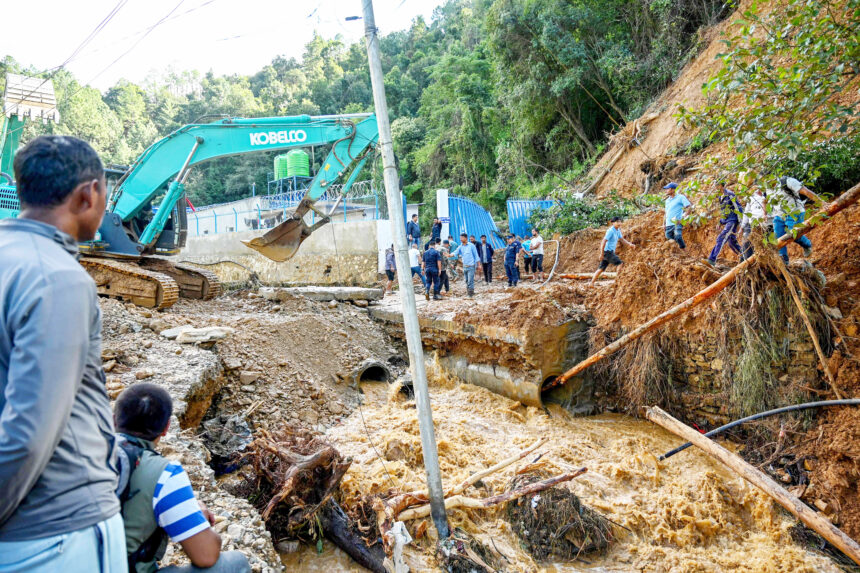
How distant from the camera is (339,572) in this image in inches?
160

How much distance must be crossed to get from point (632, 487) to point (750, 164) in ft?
12.5

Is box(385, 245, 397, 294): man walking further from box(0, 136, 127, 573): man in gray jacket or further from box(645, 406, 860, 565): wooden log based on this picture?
box(0, 136, 127, 573): man in gray jacket

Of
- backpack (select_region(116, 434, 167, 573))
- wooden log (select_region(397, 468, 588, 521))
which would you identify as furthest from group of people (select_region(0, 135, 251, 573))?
wooden log (select_region(397, 468, 588, 521))

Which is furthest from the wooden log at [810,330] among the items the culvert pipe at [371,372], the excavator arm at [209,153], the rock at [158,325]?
the rock at [158,325]

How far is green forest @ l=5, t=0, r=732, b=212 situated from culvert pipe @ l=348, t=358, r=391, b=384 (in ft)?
18.7

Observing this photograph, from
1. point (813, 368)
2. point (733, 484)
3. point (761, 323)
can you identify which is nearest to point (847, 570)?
point (733, 484)

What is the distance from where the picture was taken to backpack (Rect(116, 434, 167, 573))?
5.06ft

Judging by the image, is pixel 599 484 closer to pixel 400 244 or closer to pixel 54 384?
pixel 400 244

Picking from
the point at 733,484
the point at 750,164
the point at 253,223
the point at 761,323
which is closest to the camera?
the point at 750,164

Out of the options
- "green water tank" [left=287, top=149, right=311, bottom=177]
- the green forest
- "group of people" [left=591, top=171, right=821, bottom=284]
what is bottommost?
"group of people" [left=591, top=171, right=821, bottom=284]

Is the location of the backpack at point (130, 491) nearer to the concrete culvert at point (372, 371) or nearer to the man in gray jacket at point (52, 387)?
the man in gray jacket at point (52, 387)

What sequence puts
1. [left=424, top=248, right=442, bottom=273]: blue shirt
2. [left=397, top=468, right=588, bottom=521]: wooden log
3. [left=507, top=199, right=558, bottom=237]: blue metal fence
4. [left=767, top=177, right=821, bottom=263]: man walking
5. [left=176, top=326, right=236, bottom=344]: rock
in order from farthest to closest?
[left=507, top=199, right=558, bottom=237]: blue metal fence → [left=424, top=248, right=442, bottom=273]: blue shirt → [left=176, top=326, right=236, bottom=344]: rock → [left=767, top=177, right=821, bottom=263]: man walking → [left=397, top=468, right=588, bottom=521]: wooden log

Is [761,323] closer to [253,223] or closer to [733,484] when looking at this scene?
[733,484]

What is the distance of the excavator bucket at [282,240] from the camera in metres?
8.07
